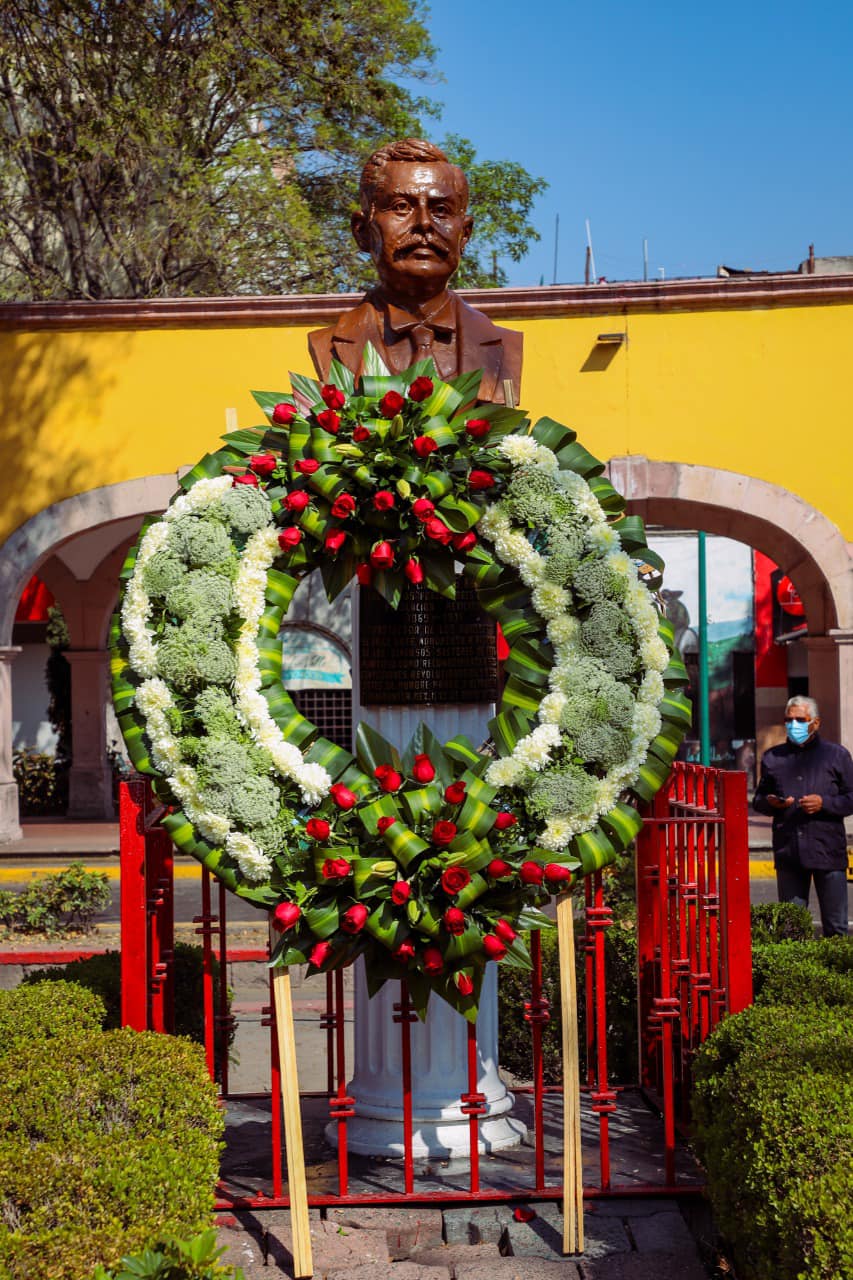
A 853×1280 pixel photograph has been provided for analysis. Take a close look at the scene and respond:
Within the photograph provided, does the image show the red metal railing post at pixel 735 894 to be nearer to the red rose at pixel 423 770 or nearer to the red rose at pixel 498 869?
the red rose at pixel 498 869

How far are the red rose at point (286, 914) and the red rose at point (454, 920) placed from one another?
1.32 feet

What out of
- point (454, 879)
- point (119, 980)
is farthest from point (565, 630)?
point (119, 980)

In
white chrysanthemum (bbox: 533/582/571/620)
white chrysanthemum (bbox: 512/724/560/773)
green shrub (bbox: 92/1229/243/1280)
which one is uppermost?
white chrysanthemum (bbox: 533/582/571/620)

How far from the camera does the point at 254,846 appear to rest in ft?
13.6

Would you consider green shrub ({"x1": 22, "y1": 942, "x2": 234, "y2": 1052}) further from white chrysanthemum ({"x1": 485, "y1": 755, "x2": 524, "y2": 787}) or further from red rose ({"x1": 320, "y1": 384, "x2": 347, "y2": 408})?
red rose ({"x1": 320, "y1": 384, "x2": 347, "y2": 408})

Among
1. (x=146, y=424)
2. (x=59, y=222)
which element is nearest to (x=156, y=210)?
(x=59, y=222)

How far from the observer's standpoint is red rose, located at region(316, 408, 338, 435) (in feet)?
14.4

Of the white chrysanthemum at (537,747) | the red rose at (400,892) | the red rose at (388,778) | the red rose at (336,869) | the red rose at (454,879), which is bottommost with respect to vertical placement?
the red rose at (400,892)

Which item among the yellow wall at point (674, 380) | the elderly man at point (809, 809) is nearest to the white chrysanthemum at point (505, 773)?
the elderly man at point (809, 809)

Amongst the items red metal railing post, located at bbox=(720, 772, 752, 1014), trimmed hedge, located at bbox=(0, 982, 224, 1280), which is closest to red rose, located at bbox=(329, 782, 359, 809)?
trimmed hedge, located at bbox=(0, 982, 224, 1280)

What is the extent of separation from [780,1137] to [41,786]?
20.3m

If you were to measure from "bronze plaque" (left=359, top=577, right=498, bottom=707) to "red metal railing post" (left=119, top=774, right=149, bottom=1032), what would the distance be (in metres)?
0.93

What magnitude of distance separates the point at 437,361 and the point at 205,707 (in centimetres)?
168

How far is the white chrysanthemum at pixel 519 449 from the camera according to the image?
4395 millimetres
